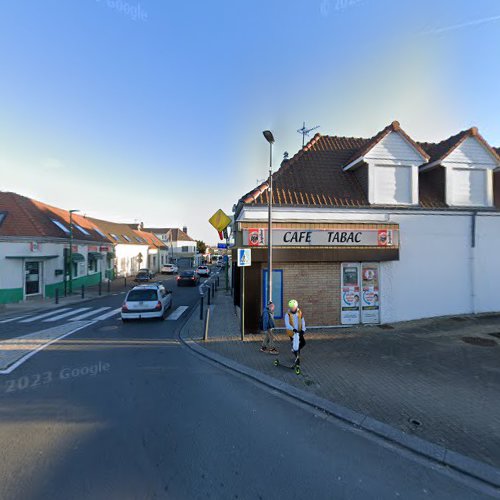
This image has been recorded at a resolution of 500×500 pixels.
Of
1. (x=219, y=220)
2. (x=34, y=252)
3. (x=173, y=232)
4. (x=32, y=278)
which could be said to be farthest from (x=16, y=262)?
(x=173, y=232)

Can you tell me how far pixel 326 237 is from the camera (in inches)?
375

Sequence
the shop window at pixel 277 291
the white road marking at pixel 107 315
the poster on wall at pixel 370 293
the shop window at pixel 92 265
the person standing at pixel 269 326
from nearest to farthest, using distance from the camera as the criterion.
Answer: the person standing at pixel 269 326
the shop window at pixel 277 291
the poster on wall at pixel 370 293
the white road marking at pixel 107 315
the shop window at pixel 92 265

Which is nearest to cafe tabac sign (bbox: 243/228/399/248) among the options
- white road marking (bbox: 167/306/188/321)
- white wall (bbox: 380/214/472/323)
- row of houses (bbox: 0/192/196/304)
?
white wall (bbox: 380/214/472/323)

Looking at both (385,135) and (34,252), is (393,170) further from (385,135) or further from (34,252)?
(34,252)

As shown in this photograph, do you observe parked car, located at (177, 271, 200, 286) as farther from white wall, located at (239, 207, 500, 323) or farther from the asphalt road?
the asphalt road

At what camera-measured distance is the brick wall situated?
9.71 meters

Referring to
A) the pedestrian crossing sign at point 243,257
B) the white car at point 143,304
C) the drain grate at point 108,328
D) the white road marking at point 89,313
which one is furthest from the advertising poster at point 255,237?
the white road marking at point 89,313

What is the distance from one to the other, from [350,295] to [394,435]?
20.9 feet

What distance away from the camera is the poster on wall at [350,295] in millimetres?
10078

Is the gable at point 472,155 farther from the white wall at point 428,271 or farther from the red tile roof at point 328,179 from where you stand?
the white wall at point 428,271

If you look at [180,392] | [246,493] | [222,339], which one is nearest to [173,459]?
[246,493]

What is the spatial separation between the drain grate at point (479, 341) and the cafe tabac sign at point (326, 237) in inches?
138

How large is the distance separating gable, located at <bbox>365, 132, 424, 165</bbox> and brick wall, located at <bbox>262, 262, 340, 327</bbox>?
450 cm

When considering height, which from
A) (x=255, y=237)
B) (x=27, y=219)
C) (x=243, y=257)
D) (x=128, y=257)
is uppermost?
(x=27, y=219)
